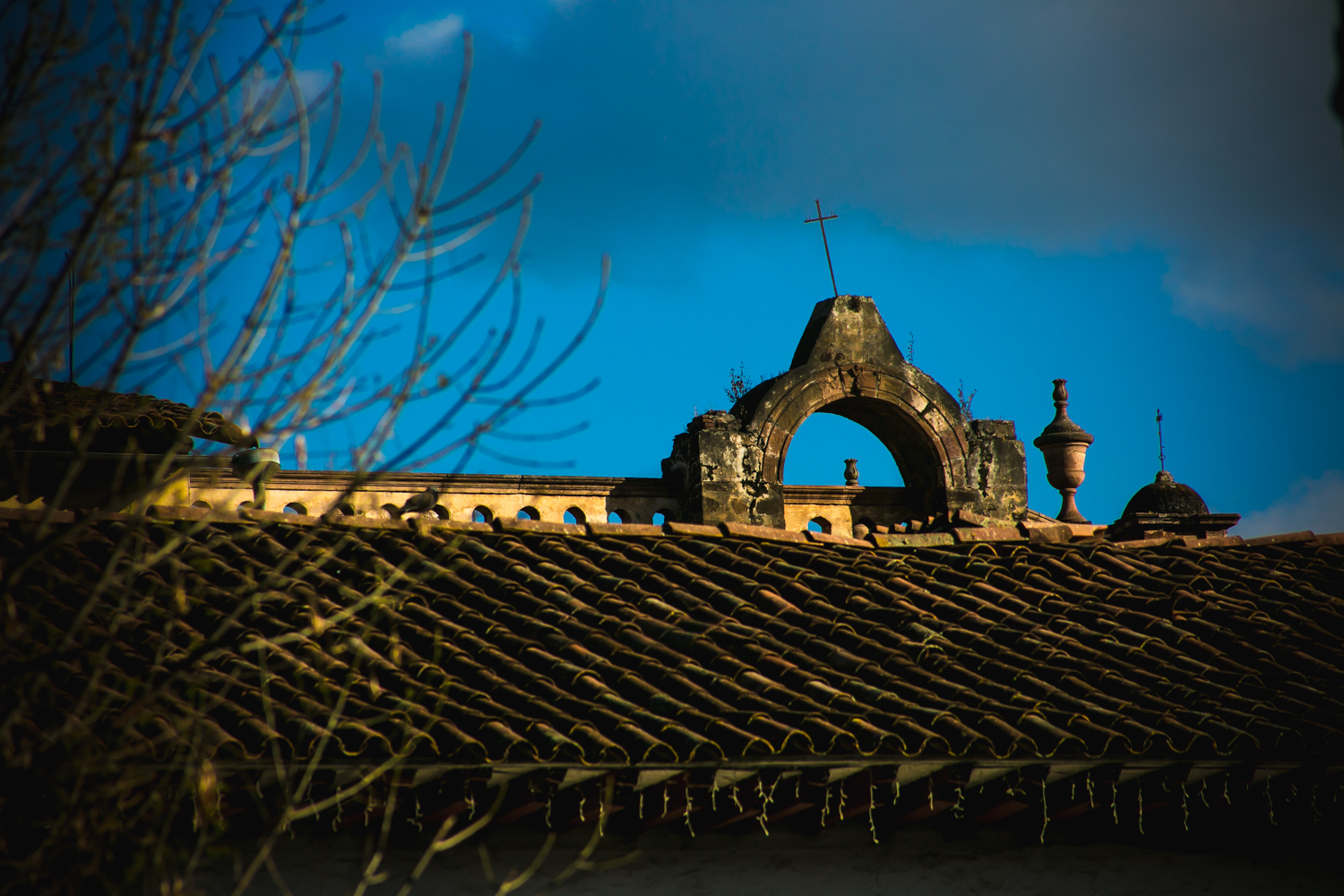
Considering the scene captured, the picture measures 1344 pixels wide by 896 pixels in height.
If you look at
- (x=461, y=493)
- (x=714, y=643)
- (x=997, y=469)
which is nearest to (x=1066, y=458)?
(x=997, y=469)

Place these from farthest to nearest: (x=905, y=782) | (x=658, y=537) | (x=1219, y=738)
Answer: (x=658, y=537)
(x=1219, y=738)
(x=905, y=782)

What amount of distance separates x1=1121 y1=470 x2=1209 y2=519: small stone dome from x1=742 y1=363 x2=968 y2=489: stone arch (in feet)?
13.5

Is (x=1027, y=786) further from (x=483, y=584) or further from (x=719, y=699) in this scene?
(x=483, y=584)

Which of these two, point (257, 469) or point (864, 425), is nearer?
point (257, 469)

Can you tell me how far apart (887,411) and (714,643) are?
6.11 meters

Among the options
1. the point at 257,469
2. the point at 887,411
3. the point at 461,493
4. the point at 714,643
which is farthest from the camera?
the point at 887,411

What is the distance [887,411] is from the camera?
511 inches

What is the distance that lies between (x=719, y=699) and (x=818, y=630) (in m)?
1.32

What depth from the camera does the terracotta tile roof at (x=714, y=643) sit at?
20.5 ft

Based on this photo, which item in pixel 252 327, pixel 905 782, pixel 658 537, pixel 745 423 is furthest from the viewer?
pixel 745 423

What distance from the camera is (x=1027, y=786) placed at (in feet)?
21.4

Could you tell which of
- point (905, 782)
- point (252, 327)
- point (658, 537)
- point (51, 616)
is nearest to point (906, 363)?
point (658, 537)

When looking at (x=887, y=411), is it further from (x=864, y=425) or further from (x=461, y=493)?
(x=461, y=493)

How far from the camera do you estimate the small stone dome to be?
609 inches
